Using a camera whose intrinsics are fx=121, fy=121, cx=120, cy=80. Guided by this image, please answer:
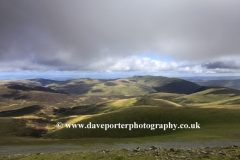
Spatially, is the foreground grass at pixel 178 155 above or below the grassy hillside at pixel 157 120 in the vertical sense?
above

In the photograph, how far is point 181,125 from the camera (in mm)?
67188

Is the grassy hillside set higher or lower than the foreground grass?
lower

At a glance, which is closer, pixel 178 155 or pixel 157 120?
pixel 178 155

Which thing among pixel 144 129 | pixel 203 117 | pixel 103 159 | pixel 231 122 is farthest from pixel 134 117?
pixel 103 159

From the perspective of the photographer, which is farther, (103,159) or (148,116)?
(148,116)

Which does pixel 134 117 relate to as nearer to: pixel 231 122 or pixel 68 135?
pixel 68 135

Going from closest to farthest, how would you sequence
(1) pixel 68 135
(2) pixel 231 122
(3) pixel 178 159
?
(3) pixel 178 159
(2) pixel 231 122
(1) pixel 68 135

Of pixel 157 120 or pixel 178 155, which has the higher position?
pixel 178 155

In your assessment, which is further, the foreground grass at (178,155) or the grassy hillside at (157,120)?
the grassy hillside at (157,120)

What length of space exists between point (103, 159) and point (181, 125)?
59.1 m

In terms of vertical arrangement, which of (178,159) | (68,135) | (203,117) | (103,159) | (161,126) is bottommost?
(68,135)

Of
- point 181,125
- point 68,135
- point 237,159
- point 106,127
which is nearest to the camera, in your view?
point 237,159

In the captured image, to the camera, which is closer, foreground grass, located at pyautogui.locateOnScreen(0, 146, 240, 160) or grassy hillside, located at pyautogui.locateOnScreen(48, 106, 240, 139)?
foreground grass, located at pyautogui.locateOnScreen(0, 146, 240, 160)

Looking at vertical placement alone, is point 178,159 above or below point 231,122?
above
